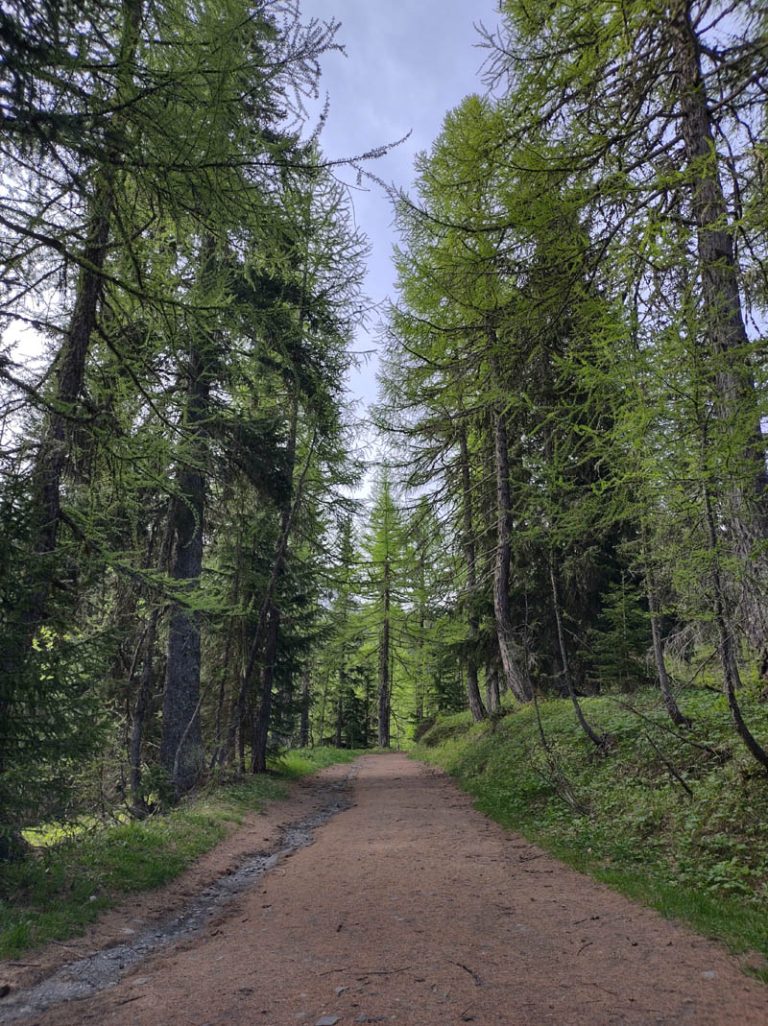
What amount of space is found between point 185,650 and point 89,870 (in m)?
6.15

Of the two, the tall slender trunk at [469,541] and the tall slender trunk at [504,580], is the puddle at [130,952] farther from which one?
the tall slender trunk at [469,541]

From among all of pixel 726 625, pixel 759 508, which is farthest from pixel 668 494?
pixel 726 625

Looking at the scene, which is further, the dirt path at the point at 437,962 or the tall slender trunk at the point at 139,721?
the tall slender trunk at the point at 139,721

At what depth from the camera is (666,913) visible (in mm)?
4516

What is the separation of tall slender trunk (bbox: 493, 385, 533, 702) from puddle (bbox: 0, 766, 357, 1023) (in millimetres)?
6546

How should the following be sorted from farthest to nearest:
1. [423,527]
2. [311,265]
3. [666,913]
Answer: [423,527], [311,265], [666,913]

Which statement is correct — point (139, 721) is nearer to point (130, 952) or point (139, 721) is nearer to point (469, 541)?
point (130, 952)

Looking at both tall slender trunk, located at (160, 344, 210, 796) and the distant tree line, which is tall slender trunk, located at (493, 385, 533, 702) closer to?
the distant tree line

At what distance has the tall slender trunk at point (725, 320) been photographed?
202 inches

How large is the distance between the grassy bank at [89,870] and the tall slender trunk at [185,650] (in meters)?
2.27

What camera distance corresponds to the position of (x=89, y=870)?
5.80 metres

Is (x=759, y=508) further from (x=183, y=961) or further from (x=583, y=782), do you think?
(x=183, y=961)

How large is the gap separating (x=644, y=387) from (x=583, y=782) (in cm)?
586

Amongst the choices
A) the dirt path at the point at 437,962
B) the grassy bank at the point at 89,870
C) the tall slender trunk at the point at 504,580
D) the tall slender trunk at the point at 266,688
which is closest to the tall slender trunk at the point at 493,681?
the tall slender trunk at the point at 504,580
